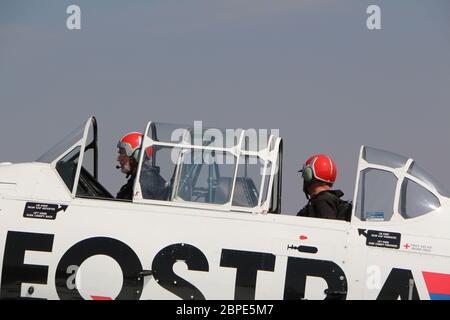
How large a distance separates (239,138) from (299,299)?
2.07 m

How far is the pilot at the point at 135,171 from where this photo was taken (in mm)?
9773

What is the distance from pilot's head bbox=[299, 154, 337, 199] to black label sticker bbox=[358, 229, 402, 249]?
1076 mm

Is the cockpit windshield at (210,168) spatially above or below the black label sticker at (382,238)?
above

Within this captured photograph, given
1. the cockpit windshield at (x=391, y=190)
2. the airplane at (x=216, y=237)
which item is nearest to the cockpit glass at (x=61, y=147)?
the airplane at (x=216, y=237)

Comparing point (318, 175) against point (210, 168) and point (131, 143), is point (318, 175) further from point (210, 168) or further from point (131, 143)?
point (131, 143)

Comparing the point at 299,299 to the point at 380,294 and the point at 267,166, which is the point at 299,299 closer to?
the point at 380,294

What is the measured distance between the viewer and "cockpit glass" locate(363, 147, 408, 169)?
390 inches

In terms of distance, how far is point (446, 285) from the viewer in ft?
30.6

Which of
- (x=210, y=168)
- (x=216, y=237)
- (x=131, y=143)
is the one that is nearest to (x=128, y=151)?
(x=131, y=143)

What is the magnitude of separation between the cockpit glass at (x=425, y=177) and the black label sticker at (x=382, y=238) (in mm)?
885

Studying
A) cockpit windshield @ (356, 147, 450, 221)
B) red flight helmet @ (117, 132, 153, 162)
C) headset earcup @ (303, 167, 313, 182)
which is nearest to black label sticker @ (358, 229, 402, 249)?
cockpit windshield @ (356, 147, 450, 221)

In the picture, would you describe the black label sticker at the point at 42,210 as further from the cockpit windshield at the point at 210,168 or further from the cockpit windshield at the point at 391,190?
the cockpit windshield at the point at 391,190

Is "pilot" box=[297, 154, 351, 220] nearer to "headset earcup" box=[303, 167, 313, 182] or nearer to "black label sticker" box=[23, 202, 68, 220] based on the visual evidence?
"headset earcup" box=[303, 167, 313, 182]
